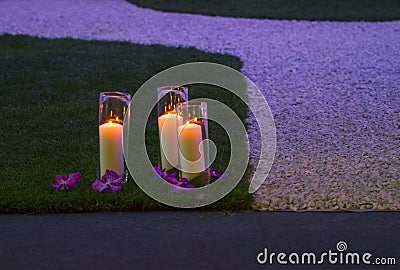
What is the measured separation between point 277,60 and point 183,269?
20.3ft

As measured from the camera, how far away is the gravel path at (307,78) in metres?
4.89

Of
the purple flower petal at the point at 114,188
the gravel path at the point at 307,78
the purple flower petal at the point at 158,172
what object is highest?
the gravel path at the point at 307,78

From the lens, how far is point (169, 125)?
4.73 metres

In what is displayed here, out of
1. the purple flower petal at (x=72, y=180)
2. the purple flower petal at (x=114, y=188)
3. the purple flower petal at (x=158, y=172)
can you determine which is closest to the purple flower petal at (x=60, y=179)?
the purple flower petal at (x=72, y=180)

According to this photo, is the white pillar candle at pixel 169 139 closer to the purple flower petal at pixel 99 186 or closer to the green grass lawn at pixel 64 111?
the green grass lawn at pixel 64 111

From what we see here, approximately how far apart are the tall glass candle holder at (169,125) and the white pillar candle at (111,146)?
0.27m

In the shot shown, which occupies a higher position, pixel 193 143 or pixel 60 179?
pixel 193 143

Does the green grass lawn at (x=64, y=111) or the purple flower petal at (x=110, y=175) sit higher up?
the green grass lawn at (x=64, y=111)

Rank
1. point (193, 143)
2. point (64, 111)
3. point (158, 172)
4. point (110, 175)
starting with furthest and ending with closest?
1. point (64, 111)
2. point (158, 172)
3. point (110, 175)
4. point (193, 143)

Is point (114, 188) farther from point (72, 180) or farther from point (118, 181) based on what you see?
point (72, 180)

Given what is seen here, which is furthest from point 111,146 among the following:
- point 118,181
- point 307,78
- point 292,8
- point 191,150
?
point 292,8

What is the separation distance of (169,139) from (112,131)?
349 millimetres

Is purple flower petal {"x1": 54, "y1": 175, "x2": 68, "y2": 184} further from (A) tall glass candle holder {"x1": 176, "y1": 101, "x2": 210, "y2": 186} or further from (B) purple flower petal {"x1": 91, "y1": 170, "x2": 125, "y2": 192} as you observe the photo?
(A) tall glass candle holder {"x1": 176, "y1": 101, "x2": 210, "y2": 186}

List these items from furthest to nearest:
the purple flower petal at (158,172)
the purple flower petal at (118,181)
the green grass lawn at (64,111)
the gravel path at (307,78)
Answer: the gravel path at (307,78) → the purple flower petal at (158,172) → the purple flower petal at (118,181) → the green grass lawn at (64,111)
